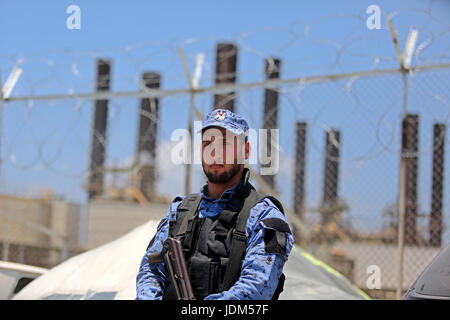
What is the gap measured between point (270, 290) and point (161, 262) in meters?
0.42

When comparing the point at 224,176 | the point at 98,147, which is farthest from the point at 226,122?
the point at 98,147

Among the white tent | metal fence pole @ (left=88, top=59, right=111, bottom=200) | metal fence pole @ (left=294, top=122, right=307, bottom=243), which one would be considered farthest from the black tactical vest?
metal fence pole @ (left=88, top=59, right=111, bottom=200)

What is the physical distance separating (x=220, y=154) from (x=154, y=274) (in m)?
0.50

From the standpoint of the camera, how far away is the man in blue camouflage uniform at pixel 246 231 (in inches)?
82.5

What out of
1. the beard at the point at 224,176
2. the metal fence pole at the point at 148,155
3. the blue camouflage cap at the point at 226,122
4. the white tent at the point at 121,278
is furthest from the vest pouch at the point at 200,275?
the metal fence pole at the point at 148,155

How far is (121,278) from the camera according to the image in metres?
4.14

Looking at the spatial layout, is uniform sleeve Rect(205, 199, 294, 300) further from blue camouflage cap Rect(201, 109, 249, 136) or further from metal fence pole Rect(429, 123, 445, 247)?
metal fence pole Rect(429, 123, 445, 247)

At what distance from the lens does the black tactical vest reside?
85.4 inches

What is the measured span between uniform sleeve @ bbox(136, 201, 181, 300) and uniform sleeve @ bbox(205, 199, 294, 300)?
9.3 inches

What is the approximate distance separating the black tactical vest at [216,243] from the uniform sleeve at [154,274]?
4 centimetres

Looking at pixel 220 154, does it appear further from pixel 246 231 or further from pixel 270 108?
pixel 270 108

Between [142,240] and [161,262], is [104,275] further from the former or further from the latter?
[161,262]
